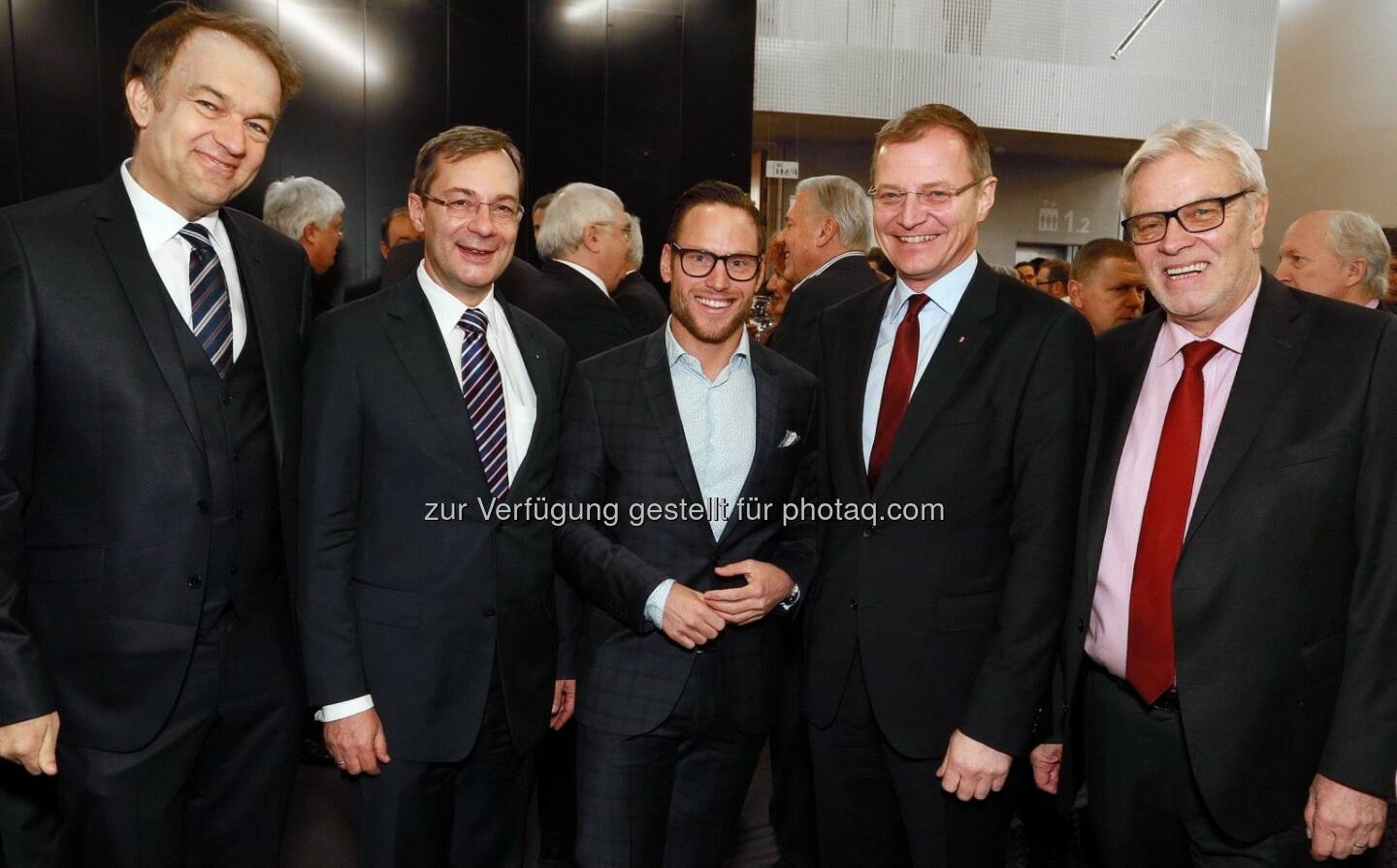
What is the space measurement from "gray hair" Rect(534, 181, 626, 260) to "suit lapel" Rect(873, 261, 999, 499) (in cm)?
236

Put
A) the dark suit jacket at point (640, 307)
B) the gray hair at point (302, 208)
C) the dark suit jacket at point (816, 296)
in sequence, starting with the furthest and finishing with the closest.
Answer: the gray hair at point (302, 208)
the dark suit jacket at point (640, 307)
the dark suit jacket at point (816, 296)

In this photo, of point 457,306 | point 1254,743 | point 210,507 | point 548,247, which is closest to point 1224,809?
point 1254,743

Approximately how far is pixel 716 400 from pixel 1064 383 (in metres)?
0.82

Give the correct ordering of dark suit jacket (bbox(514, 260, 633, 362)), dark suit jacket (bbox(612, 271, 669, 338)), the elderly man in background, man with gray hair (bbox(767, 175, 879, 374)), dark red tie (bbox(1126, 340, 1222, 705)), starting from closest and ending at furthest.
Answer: dark red tie (bbox(1126, 340, 1222, 705)), dark suit jacket (bbox(514, 260, 633, 362)), man with gray hair (bbox(767, 175, 879, 374)), the elderly man in background, dark suit jacket (bbox(612, 271, 669, 338))

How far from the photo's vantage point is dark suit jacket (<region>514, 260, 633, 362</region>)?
3.97 m

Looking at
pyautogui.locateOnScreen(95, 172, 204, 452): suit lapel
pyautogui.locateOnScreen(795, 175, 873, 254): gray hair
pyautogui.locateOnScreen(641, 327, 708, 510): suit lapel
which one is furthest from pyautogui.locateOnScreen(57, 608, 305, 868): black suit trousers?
pyautogui.locateOnScreen(795, 175, 873, 254): gray hair

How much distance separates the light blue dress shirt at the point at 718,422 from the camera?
2.37 m

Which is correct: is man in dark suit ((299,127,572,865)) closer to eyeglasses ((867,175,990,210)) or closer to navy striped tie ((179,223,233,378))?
navy striped tie ((179,223,233,378))

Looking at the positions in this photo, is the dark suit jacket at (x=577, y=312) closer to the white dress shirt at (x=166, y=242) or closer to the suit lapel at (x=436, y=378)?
the suit lapel at (x=436, y=378)

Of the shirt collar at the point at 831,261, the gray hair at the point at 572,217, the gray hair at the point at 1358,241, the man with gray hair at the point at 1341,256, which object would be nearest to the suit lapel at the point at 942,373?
the shirt collar at the point at 831,261

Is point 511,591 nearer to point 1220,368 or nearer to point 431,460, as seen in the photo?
point 431,460

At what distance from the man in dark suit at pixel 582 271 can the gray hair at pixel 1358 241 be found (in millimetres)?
3193

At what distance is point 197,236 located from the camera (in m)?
2.16

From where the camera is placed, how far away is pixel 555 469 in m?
2.45
